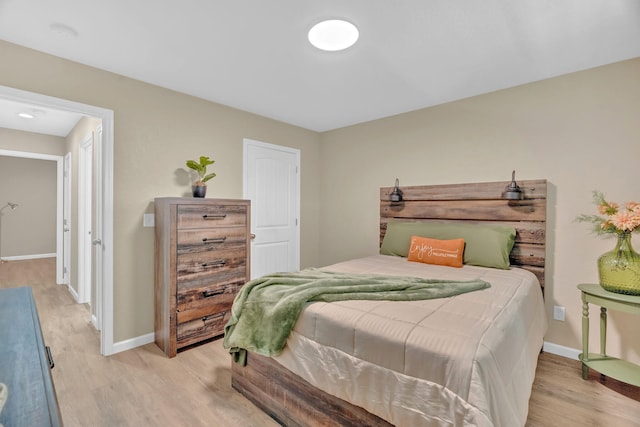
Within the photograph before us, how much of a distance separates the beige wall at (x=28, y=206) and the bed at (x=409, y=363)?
7.52 metres

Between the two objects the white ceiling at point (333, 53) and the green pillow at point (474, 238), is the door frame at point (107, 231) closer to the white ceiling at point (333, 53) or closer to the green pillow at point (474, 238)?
the white ceiling at point (333, 53)

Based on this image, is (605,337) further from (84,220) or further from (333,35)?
(84,220)

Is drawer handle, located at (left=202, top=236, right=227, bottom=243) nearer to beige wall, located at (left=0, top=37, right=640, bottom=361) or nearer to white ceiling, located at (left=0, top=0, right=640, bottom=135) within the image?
beige wall, located at (left=0, top=37, right=640, bottom=361)

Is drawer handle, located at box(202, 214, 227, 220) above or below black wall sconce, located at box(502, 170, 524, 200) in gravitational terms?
below

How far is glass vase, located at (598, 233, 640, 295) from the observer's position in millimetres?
1953

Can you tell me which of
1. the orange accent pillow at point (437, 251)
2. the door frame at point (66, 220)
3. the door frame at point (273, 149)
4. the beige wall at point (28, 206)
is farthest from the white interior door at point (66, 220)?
the orange accent pillow at point (437, 251)

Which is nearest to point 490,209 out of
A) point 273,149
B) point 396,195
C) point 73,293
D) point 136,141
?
point 396,195

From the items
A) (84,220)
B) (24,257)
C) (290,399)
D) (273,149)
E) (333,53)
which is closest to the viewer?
(290,399)

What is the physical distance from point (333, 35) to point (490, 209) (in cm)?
211

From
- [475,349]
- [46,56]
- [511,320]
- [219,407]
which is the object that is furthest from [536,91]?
[46,56]

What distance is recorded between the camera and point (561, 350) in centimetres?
251

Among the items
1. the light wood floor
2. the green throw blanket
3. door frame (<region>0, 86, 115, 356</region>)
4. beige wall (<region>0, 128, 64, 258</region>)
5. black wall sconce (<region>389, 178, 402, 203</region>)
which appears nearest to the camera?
the green throw blanket

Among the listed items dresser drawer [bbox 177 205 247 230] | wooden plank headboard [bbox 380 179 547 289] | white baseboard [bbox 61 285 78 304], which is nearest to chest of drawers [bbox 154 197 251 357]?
dresser drawer [bbox 177 205 247 230]

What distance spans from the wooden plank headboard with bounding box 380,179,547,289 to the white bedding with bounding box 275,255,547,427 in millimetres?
1012
